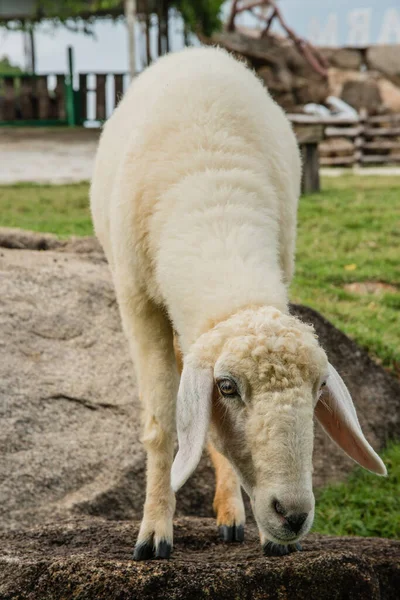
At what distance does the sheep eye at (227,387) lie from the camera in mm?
2414

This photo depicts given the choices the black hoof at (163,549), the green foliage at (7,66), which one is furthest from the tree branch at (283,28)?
the black hoof at (163,549)

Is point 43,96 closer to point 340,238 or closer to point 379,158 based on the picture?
point 379,158

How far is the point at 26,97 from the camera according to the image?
18.5m

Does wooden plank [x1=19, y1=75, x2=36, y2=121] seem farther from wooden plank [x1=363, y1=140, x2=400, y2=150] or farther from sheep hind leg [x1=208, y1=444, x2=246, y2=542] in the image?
sheep hind leg [x1=208, y1=444, x2=246, y2=542]

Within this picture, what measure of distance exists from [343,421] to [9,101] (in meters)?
17.4

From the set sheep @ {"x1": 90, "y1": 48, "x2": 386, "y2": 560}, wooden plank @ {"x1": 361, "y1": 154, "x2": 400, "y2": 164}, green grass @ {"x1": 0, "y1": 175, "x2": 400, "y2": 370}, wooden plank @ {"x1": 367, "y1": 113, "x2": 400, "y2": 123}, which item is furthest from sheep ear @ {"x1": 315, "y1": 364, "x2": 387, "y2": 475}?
wooden plank @ {"x1": 367, "y1": 113, "x2": 400, "y2": 123}

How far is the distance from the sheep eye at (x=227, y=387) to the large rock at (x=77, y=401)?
59.8 inches

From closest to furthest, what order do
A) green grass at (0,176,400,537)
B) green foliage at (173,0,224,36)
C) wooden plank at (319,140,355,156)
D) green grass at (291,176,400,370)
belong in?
green grass at (0,176,400,537) → green grass at (291,176,400,370) → green foliage at (173,0,224,36) → wooden plank at (319,140,355,156)

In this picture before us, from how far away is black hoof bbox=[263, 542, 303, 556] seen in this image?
288 centimetres

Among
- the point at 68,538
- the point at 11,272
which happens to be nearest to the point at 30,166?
the point at 11,272

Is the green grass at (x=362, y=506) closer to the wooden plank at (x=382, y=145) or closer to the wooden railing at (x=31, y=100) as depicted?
the wooden railing at (x=31, y=100)

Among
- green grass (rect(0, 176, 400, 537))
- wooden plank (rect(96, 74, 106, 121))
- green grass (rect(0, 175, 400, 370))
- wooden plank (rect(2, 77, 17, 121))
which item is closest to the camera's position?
green grass (rect(0, 176, 400, 537))

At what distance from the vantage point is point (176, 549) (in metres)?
3.13

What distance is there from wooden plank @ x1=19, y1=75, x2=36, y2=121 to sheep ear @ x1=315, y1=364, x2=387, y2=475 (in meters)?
17.3
